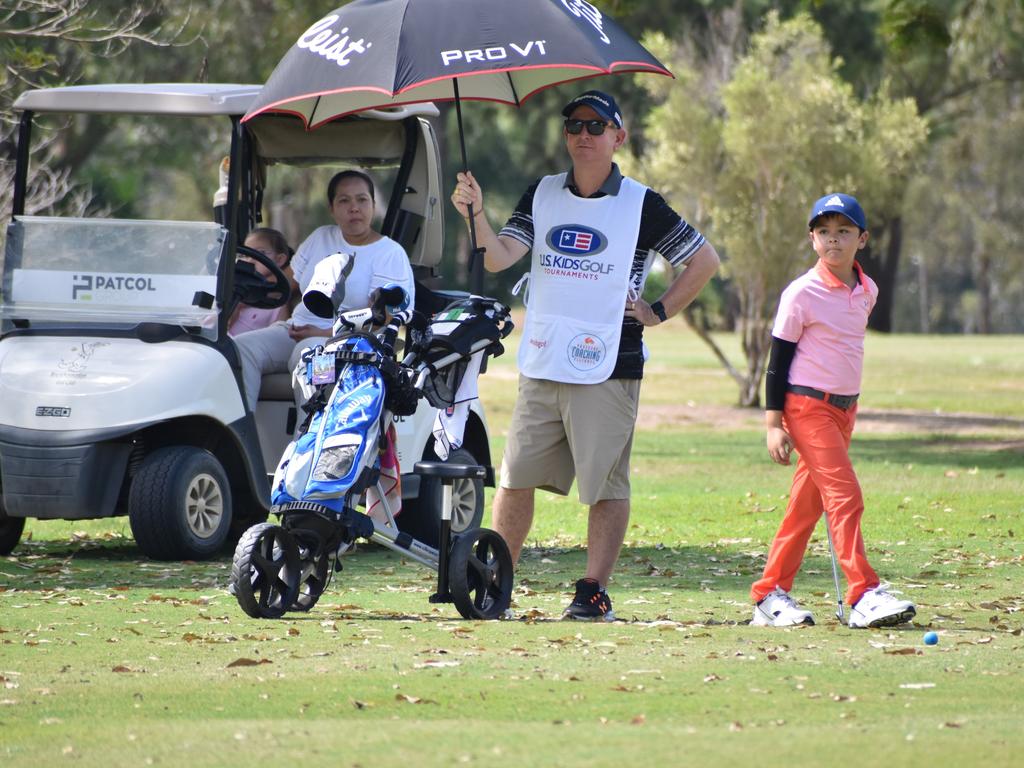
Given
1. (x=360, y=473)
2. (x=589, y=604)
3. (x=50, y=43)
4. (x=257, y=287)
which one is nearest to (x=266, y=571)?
(x=360, y=473)

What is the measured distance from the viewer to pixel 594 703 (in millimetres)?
5438

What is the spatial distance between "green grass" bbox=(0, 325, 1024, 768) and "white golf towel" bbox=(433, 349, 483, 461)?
70 cm

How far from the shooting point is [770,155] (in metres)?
22.2

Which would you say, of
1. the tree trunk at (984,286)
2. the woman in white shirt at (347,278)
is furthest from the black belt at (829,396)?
the tree trunk at (984,286)

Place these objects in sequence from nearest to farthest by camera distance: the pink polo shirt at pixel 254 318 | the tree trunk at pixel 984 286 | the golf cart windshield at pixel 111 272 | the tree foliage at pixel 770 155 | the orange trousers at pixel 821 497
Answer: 1. the orange trousers at pixel 821 497
2. the golf cart windshield at pixel 111 272
3. the pink polo shirt at pixel 254 318
4. the tree foliage at pixel 770 155
5. the tree trunk at pixel 984 286

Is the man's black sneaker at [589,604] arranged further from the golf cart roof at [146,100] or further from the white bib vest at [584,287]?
the golf cart roof at [146,100]

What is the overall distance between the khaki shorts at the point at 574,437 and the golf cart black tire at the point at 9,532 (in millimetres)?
3795

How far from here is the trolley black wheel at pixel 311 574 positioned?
7.27 metres

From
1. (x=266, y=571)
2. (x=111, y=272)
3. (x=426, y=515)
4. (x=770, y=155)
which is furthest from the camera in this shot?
(x=770, y=155)

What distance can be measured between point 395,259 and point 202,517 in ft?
5.73

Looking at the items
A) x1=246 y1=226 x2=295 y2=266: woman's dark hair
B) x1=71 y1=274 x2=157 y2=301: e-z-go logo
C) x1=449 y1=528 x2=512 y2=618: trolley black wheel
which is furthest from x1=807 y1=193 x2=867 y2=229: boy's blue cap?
x1=71 y1=274 x2=157 y2=301: e-z-go logo

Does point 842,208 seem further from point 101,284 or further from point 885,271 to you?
point 885,271

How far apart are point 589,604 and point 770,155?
15564 millimetres

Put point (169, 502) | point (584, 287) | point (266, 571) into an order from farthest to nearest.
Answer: point (169, 502)
point (584, 287)
point (266, 571)
